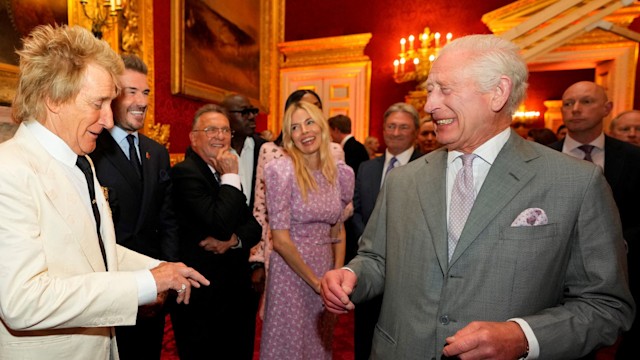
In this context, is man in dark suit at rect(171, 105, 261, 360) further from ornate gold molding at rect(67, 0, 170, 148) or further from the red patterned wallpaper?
the red patterned wallpaper

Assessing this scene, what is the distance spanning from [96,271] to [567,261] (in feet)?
5.08

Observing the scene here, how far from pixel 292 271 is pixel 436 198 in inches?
56.0

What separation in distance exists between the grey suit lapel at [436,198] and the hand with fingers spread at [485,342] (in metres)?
0.25

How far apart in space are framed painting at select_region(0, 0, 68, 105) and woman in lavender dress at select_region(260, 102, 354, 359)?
2404 millimetres

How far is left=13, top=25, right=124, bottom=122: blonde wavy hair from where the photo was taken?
1.35 meters

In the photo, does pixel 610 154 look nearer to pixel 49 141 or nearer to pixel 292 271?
pixel 292 271

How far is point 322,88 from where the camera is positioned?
392 inches

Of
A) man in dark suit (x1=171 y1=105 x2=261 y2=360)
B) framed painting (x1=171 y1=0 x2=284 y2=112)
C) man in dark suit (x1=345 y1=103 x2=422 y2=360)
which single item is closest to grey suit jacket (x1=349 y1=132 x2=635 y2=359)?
man in dark suit (x1=171 y1=105 x2=261 y2=360)

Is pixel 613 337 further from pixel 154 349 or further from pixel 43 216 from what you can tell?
pixel 154 349

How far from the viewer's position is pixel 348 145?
217 inches

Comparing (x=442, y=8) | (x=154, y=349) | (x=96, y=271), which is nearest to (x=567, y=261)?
(x=96, y=271)

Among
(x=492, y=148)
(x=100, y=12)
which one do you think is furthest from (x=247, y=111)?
(x=492, y=148)

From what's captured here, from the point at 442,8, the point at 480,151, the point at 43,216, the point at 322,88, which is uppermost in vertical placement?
the point at 442,8

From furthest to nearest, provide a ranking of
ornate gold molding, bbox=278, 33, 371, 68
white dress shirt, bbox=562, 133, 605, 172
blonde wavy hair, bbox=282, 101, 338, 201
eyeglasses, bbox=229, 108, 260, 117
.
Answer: ornate gold molding, bbox=278, 33, 371, 68 → eyeglasses, bbox=229, 108, 260, 117 → white dress shirt, bbox=562, 133, 605, 172 → blonde wavy hair, bbox=282, 101, 338, 201
